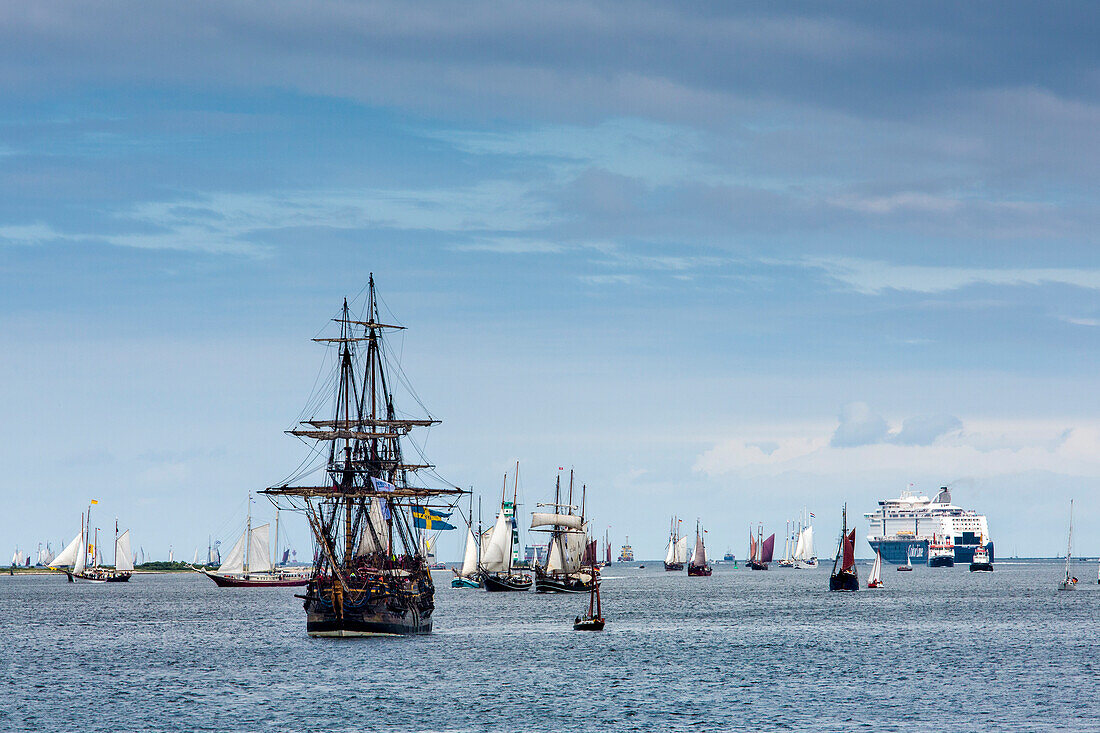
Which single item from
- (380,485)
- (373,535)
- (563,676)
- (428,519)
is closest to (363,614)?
(380,485)

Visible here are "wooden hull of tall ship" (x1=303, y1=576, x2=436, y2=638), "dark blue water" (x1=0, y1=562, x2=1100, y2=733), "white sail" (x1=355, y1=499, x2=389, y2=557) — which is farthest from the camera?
"white sail" (x1=355, y1=499, x2=389, y2=557)

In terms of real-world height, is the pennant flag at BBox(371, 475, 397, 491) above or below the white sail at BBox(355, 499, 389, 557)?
above

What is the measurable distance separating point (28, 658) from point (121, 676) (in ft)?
61.2

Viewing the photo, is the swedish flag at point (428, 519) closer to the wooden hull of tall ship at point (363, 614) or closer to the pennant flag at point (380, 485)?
the pennant flag at point (380, 485)

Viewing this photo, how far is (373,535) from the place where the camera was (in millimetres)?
116500

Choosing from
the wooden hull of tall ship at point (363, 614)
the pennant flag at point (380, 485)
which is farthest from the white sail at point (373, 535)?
the wooden hull of tall ship at point (363, 614)

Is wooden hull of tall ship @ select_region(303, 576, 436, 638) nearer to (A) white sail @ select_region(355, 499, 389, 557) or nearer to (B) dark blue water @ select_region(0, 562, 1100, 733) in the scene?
(B) dark blue water @ select_region(0, 562, 1100, 733)

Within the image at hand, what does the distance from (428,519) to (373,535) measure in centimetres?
2839

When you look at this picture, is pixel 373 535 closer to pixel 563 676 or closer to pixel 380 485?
pixel 380 485

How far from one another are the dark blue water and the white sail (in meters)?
8.77

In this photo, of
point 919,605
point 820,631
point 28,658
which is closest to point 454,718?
point 28,658

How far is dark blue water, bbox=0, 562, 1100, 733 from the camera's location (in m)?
69.6

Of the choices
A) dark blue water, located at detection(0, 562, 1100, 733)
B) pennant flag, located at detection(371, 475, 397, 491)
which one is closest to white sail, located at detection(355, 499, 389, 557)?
pennant flag, located at detection(371, 475, 397, 491)

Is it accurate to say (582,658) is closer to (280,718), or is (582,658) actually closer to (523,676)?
(523,676)
